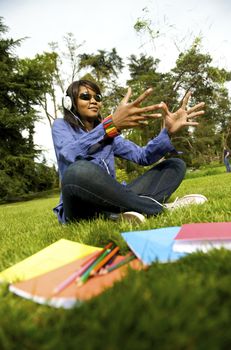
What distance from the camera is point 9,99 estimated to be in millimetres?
22750

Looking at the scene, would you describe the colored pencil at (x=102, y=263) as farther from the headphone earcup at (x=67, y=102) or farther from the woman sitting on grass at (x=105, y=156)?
the headphone earcup at (x=67, y=102)

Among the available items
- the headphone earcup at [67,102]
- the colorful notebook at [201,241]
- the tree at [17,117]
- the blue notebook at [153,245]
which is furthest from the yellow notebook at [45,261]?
the tree at [17,117]

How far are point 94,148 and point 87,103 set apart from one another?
618 millimetres

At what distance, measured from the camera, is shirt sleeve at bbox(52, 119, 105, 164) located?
2.41 metres

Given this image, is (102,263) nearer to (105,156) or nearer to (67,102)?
(105,156)

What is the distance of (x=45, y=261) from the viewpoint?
1322 mm

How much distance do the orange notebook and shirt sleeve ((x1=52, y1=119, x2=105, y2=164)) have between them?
1.38 metres

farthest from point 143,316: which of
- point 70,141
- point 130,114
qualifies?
point 70,141

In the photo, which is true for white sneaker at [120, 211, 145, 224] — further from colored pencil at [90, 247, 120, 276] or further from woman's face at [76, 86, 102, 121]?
woman's face at [76, 86, 102, 121]

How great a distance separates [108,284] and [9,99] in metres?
23.8

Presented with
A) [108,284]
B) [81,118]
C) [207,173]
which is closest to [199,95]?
[207,173]

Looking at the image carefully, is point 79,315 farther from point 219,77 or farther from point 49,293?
point 219,77

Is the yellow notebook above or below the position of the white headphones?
below

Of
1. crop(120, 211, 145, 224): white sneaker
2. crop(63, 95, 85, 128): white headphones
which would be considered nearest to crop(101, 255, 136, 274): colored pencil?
crop(120, 211, 145, 224): white sneaker
